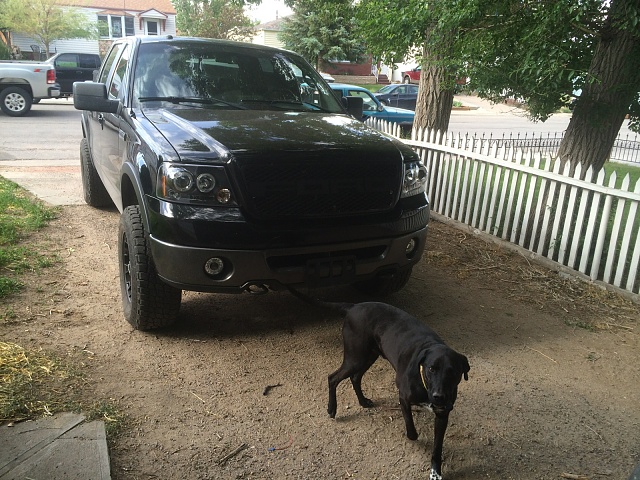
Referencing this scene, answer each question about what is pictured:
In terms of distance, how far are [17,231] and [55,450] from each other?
3.82m

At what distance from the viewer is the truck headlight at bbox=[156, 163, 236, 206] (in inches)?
130

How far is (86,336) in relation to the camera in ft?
12.6

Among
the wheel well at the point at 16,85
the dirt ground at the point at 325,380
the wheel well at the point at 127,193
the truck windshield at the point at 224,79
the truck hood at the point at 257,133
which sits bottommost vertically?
the dirt ground at the point at 325,380

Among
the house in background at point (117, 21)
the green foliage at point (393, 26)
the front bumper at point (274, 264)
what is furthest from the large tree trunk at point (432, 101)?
the house in background at point (117, 21)

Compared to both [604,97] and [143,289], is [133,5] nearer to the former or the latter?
[604,97]

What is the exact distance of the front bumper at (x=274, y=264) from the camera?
331 centimetres

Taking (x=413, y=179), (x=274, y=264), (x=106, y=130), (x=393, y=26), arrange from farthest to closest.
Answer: (x=393, y=26), (x=106, y=130), (x=413, y=179), (x=274, y=264)

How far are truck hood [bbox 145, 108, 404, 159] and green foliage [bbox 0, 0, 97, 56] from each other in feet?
115

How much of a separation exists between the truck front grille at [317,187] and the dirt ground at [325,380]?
1018mm

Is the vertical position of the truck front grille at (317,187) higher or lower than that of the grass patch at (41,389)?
higher

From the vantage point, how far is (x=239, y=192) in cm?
332

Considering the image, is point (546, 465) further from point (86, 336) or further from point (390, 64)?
point (390, 64)

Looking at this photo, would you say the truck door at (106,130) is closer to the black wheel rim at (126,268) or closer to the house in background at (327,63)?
the black wheel rim at (126,268)

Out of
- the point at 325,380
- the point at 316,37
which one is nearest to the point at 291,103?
the point at 325,380
